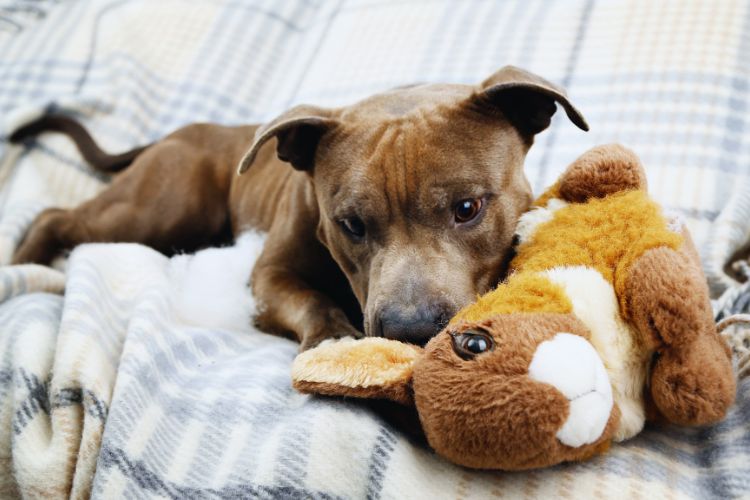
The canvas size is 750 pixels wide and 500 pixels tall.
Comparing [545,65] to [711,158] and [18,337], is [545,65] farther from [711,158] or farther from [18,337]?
[18,337]

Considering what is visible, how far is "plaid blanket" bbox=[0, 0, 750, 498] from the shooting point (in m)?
1.45

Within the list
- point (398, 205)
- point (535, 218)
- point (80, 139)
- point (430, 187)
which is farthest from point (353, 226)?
point (80, 139)

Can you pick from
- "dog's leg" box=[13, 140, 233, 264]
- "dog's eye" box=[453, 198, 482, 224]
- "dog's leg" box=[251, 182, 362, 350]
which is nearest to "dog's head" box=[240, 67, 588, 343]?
"dog's eye" box=[453, 198, 482, 224]

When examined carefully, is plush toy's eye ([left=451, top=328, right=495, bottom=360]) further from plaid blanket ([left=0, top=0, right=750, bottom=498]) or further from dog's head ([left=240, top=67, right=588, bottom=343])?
dog's head ([left=240, top=67, right=588, bottom=343])

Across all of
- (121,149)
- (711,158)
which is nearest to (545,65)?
(711,158)

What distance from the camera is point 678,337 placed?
139 cm

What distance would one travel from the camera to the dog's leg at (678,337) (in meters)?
1.38

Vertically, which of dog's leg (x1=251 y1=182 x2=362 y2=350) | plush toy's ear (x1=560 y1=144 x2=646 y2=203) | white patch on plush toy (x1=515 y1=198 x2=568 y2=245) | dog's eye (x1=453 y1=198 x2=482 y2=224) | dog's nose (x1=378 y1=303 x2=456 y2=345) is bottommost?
dog's leg (x1=251 y1=182 x2=362 y2=350)

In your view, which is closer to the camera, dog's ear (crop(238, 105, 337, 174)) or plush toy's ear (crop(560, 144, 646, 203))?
plush toy's ear (crop(560, 144, 646, 203))

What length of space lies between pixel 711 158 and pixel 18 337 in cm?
260

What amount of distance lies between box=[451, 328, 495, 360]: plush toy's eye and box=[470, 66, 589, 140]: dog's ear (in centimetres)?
95

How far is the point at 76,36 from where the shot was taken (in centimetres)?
428

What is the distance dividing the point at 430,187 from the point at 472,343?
791mm

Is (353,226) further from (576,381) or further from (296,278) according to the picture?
(576,381)
